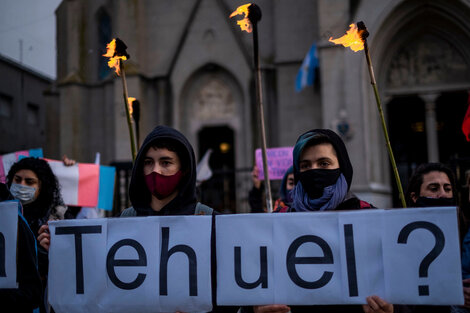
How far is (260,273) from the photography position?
2557 millimetres

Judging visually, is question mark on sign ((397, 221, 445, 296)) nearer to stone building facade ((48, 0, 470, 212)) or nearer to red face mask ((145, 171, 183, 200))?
red face mask ((145, 171, 183, 200))

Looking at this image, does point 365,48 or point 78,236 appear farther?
point 365,48

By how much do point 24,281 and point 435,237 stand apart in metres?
2.40

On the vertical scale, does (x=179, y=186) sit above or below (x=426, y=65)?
below

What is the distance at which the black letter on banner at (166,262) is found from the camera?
2597mm

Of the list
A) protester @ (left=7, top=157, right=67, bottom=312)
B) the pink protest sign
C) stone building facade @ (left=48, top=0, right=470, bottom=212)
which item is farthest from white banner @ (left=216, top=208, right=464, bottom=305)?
stone building facade @ (left=48, top=0, right=470, bottom=212)

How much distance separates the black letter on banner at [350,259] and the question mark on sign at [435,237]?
25 centimetres

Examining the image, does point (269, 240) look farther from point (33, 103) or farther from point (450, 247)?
point (33, 103)

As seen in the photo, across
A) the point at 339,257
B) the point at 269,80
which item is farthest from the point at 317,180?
the point at 269,80

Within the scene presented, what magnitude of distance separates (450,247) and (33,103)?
24.8 m

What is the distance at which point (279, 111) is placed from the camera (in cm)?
1398

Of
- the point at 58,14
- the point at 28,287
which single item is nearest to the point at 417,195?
the point at 28,287

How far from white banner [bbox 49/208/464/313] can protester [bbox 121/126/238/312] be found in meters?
0.21

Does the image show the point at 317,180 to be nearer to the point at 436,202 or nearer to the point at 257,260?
the point at 257,260
